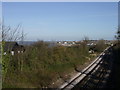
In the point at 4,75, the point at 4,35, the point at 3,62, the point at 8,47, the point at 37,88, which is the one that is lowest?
the point at 37,88

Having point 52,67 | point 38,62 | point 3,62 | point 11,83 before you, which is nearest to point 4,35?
point 3,62

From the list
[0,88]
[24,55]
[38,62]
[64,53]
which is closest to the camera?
[0,88]

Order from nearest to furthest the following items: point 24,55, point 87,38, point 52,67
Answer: point 24,55
point 52,67
point 87,38

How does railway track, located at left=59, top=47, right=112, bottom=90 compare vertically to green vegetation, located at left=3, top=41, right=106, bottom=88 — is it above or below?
below

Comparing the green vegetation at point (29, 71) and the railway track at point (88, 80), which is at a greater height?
the green vegetation at point (29, 71)

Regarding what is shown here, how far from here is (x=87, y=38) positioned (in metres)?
37.7

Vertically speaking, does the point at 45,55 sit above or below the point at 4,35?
below

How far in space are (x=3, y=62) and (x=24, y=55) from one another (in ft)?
14.4

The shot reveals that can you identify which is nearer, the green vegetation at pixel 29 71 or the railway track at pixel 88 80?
the green vegetation at pixel 29 71

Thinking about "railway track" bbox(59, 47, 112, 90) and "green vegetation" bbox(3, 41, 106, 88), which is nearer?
"green vegetation" bbox(3, 41, 106, 88)

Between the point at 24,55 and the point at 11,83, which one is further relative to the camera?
the point at 24,55

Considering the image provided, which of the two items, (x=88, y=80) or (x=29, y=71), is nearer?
(x=29, y=71)

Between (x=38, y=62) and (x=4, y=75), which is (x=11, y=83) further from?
(x=38, y=62)

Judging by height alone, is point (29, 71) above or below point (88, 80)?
above
